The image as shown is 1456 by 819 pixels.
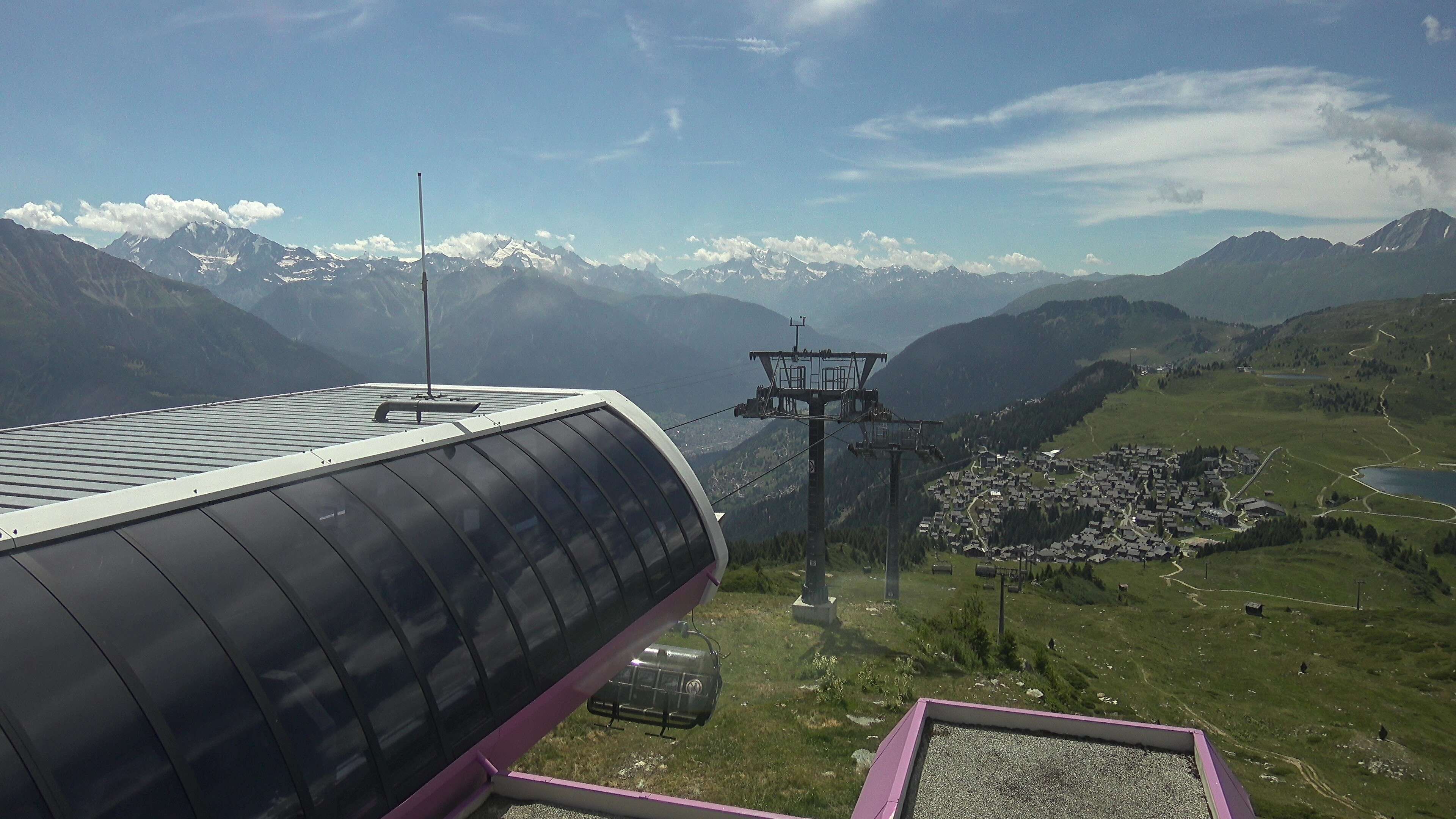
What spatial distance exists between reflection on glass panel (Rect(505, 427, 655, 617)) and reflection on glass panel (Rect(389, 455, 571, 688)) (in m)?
2.44

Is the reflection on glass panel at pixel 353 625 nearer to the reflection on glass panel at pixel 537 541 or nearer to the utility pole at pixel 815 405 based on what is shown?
the reflection on glass panel at pixel 537 541

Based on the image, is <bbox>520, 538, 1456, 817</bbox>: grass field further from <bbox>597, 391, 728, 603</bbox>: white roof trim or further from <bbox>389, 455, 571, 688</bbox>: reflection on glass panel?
<bbox>389, 455, 571, 688</bbox>: reflection on glass panel

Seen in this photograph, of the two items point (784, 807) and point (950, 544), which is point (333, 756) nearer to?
point (784, 807)

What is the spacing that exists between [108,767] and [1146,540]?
210623 mm

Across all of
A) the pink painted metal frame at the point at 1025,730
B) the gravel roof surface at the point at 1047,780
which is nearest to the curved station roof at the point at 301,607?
the pink painted metal frame at the point at 1025,730

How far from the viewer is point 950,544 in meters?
194

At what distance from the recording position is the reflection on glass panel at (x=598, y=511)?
15.4m

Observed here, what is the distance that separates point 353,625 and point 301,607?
2.19 feet

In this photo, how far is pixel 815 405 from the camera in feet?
132

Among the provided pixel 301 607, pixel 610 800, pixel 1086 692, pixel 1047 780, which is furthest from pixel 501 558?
pixel 1086 692

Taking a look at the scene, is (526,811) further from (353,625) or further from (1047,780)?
(1047,780)

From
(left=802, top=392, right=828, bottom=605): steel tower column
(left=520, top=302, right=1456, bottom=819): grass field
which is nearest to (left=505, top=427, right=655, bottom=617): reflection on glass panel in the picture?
(left=520, top=302, right=1456, bottom=819): grass field

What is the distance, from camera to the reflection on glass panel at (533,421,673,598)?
1655 cm

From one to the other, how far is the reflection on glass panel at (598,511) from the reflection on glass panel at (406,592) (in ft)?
14.9
